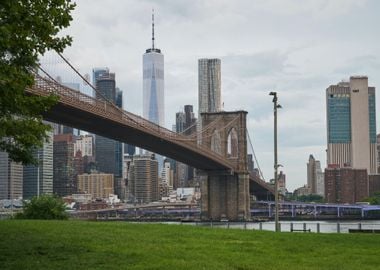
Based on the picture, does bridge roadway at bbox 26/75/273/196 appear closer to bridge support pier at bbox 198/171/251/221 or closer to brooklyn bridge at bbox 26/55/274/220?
brooklyn bridge at bbox 26/55/274/220

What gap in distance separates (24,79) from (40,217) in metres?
25.9

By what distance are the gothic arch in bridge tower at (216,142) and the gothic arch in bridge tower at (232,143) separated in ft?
5.33

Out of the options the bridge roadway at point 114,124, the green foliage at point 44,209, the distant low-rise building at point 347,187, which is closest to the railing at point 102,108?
the bridge roadway at point 114,124

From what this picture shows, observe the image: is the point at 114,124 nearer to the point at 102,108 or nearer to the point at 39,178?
the point at 102,108

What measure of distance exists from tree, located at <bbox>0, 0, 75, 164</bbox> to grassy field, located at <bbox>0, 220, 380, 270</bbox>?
258 centimetres

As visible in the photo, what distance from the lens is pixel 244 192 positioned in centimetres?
10094

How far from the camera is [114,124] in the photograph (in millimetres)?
60406

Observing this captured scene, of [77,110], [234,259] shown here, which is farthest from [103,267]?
[77,110]

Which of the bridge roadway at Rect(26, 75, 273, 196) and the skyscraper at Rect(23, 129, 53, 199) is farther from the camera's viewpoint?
the skyscraper at Rect(23, 129, 53, 199)

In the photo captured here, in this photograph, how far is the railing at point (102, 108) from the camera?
43.4m

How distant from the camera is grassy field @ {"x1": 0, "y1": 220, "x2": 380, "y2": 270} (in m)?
12.7

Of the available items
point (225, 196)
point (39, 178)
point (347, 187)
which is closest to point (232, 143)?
point (225, 196)

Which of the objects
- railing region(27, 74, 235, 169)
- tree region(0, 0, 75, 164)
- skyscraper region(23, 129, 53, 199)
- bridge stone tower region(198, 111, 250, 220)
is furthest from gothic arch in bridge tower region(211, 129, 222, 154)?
tree region(0, 0, 75, 164)

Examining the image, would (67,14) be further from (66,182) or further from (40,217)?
(66,182)
